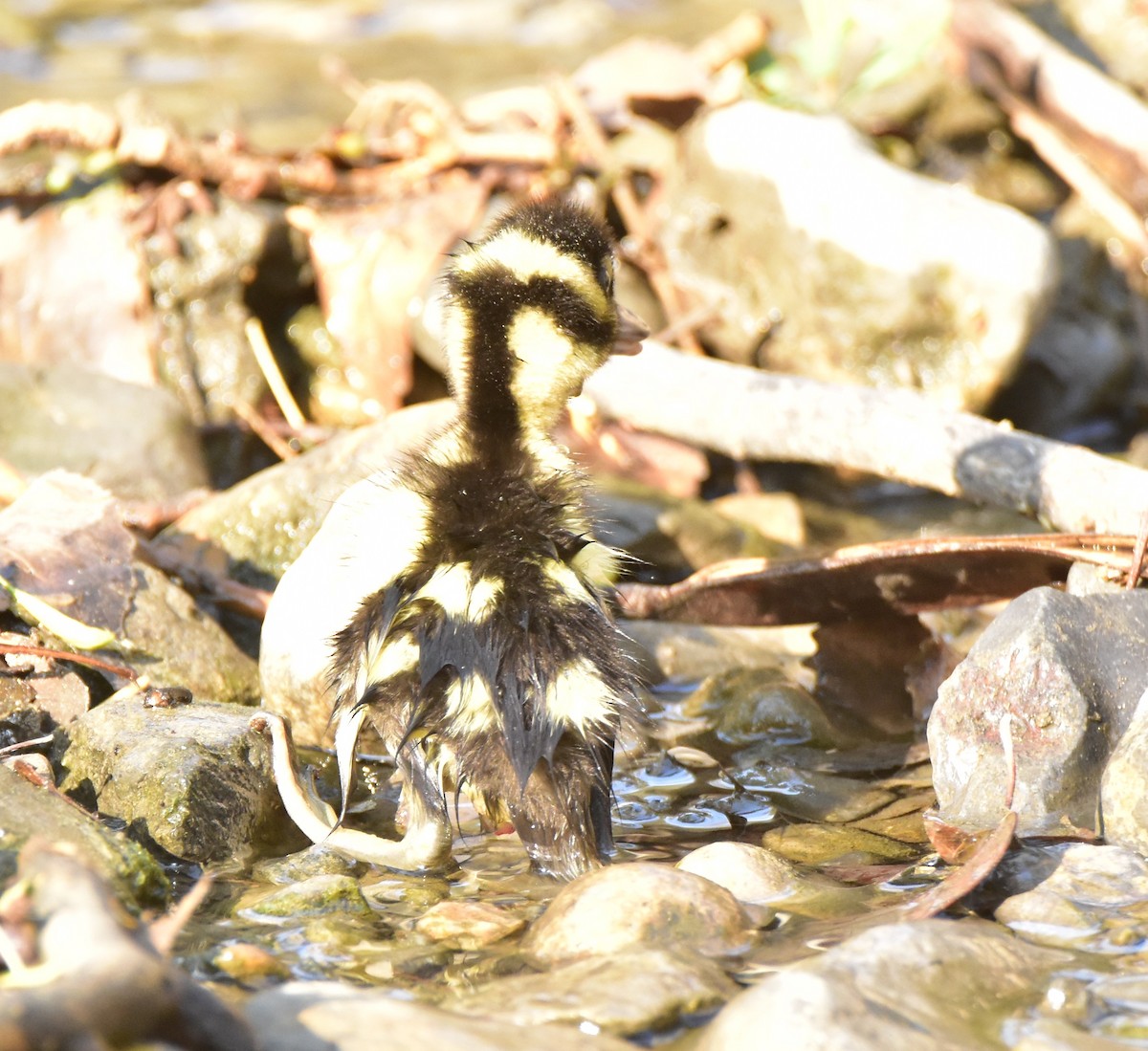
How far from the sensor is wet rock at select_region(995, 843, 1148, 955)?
8.98ft

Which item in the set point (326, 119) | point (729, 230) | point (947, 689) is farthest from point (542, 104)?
point (947, 689)

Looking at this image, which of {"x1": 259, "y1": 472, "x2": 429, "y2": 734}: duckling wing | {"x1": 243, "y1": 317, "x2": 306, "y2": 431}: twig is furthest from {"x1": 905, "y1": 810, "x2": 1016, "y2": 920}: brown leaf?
{"x1": 243, "y1": 317, "x2": 306, "y2": 431}: twig

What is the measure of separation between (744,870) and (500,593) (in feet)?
2.47

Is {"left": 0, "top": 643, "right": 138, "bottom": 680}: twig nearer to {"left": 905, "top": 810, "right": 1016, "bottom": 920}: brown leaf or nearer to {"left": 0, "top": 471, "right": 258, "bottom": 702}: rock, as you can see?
{"left": 0, "top": 471, "right": 258, "bottom": 702}: rock

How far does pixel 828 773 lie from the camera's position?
3.77m

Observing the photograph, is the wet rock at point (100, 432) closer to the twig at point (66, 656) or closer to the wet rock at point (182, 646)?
the wet rock at point (182, 646)

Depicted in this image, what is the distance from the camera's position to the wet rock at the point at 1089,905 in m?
2.74

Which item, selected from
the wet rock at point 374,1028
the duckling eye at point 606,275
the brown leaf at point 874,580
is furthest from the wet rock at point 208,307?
the wet rock at point 374,1028

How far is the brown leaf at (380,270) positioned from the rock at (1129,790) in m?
3.50

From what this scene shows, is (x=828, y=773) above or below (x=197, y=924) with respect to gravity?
below

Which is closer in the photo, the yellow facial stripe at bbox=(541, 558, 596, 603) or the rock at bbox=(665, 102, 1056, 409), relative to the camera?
the yellow facial stripe at bbox=(541, 558, 596, 603)

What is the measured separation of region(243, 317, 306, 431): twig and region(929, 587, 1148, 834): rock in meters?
3.04

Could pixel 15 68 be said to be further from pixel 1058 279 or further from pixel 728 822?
pixel 728 822

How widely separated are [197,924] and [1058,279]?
13.6 ft
